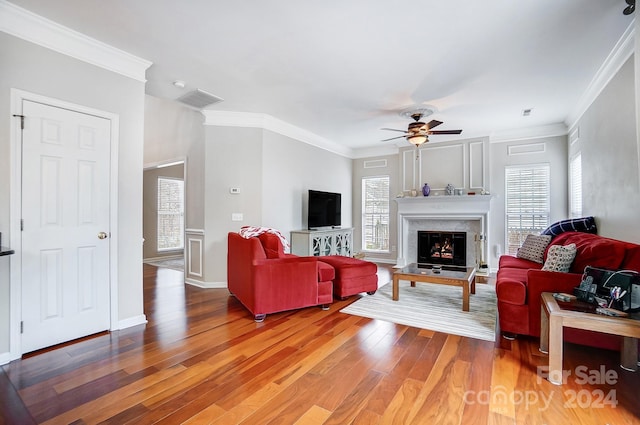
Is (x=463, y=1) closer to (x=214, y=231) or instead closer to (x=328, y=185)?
(x=214, y=231)

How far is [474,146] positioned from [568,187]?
1.73 metres

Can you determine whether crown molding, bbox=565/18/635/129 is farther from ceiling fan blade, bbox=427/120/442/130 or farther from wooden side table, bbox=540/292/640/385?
wooden side table, bbox=540/292/640/385

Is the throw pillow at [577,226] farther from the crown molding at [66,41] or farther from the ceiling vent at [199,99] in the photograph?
the crown molding at [66,41]

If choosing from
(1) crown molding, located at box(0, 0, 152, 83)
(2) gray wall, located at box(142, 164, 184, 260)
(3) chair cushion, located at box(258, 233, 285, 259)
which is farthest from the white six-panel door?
(2) gray wall, located at box(142, 164, 184, 260)

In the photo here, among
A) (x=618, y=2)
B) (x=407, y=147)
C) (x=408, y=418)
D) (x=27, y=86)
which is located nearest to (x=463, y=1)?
(x=618, y=2)

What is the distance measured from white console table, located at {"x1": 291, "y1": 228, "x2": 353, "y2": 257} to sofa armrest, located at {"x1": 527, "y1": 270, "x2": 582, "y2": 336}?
132 inches

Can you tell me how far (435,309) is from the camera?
12.1ft

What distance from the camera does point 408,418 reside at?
1740 millimetres

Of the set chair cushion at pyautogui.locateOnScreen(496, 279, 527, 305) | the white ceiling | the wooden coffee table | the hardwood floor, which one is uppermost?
the white ceiling

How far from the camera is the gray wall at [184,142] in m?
4.87

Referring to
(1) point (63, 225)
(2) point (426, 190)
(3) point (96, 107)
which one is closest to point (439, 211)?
(2) point (426, 190)

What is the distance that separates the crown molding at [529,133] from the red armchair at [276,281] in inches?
179

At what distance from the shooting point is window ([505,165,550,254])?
219 inches

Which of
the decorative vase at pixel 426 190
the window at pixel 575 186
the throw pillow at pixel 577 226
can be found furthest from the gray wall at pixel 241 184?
the window at pixel 575 186
